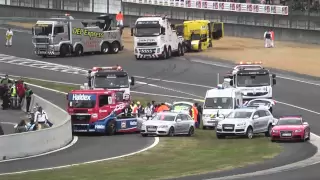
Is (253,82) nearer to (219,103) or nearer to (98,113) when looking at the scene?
(219,103)

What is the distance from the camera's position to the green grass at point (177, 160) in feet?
89.7

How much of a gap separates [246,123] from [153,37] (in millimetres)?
27122

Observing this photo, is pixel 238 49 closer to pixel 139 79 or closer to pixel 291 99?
pixel 139 79

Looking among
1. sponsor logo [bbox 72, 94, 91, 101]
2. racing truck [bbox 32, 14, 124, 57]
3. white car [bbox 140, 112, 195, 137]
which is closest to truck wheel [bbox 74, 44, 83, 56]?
racing truck [bbox 32, 14, 124, 57]

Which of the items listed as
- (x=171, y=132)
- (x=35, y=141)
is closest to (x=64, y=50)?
(x=171, y=132)

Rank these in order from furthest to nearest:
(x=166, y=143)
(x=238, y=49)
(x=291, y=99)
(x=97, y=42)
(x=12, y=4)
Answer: (x=12, y=4)
(x=238, y=49)
(x=97, y=42)
(x=291, y=99)
(x=166, y=143)

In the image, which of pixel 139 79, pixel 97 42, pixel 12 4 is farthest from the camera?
pixel 12 4

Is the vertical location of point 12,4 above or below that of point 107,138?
above

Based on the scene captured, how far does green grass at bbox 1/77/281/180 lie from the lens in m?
27.3

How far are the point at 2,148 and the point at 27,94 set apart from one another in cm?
1673

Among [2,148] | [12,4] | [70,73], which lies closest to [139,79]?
[70,73]

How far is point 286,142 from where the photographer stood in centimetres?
3853

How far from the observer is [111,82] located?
45000 millimetres

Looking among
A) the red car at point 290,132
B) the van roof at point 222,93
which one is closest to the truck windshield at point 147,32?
the van roof at point 222,93
